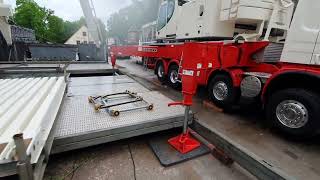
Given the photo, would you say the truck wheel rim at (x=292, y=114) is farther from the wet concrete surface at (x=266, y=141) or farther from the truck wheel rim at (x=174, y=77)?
the truck wheel rim at (x=174, y=77)

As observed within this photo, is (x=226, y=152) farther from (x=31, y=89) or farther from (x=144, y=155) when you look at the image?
(x=31, y=89)

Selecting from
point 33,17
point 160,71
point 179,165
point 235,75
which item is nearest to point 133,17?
point 33,17

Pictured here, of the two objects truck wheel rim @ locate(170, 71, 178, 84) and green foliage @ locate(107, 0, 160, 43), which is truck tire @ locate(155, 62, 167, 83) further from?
green foliage @ locate(107, 0, 160, 43)

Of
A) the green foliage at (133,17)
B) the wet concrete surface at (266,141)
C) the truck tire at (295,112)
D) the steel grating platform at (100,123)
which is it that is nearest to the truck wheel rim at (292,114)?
the truck tire at (295,112)

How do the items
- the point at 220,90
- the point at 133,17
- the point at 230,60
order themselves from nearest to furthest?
the point at 230,60
the point at 220,90
the point at 133,17

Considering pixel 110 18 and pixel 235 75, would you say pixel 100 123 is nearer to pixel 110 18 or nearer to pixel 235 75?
pixel 235 75

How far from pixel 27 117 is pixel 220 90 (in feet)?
A: 11.1

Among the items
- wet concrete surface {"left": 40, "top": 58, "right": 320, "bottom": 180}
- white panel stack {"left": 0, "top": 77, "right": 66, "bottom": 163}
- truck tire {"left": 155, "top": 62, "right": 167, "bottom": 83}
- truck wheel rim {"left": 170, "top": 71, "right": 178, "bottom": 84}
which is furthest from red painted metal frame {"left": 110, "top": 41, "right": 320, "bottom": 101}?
white panel stack {"left": 0, "top": 77, "right": 66, "bottom": 163}

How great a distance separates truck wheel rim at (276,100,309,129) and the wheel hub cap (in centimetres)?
115

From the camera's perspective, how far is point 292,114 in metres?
2.80

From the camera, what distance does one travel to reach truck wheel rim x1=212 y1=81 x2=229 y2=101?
157 inches

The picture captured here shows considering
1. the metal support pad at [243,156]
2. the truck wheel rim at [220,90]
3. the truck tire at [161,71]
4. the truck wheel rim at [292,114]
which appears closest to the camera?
the metal support pad at [243,156]

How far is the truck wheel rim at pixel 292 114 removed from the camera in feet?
8.80

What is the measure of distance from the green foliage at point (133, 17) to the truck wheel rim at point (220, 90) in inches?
813
